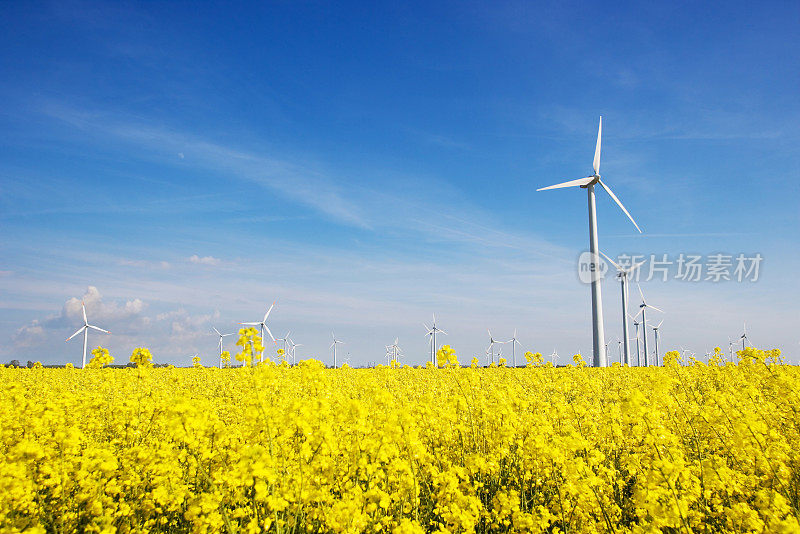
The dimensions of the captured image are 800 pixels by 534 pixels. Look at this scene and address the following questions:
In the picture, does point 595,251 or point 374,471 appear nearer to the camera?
point 374,471

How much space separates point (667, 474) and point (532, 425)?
333 cm

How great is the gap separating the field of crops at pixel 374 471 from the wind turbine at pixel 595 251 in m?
21.4

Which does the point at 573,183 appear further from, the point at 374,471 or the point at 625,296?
the point at 374,471

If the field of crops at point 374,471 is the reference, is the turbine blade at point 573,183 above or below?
above

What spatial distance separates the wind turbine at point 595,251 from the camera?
2877 centimetres

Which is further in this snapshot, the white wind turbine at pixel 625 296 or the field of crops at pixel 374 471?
the white wind turbine at pixel 625 296

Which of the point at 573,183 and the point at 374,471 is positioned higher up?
the point at 573,183

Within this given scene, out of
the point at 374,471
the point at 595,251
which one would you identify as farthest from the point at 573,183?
the point at 374,471

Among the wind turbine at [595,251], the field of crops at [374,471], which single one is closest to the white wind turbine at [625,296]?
the wind turbine at [595,251]

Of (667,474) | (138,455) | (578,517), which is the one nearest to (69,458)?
(138,455)

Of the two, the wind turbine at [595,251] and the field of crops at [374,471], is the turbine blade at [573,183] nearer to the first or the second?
the wind turbine at [595,251]

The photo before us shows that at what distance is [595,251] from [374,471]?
3003 centimetres

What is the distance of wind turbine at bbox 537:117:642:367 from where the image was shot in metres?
28.8

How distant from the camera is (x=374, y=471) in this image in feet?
15.3
